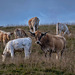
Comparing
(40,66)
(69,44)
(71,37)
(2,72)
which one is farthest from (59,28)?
(2,72)

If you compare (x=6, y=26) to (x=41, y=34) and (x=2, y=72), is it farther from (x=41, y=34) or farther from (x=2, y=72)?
(x=2, y=72)

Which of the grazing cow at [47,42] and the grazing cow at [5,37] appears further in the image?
the grazing cow at [5,37]

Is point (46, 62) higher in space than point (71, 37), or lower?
lower

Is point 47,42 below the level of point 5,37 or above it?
below

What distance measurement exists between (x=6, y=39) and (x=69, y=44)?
555cm

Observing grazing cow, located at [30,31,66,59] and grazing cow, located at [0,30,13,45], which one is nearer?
grazing cow, located at [30,31,66,59]

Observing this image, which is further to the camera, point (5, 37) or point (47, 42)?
point (5, 37)

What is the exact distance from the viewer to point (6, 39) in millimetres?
13930

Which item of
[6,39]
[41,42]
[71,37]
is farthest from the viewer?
[71,37]

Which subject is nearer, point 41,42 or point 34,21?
point 41,42

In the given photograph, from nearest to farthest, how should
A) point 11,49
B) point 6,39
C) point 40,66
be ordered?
point 40,66
point 11,49
point 6,39

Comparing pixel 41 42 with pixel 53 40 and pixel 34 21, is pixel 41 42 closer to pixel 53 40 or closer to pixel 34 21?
pixel 53 40

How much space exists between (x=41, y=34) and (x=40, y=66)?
9.19ft

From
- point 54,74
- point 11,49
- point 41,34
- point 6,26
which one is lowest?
point 54,74
